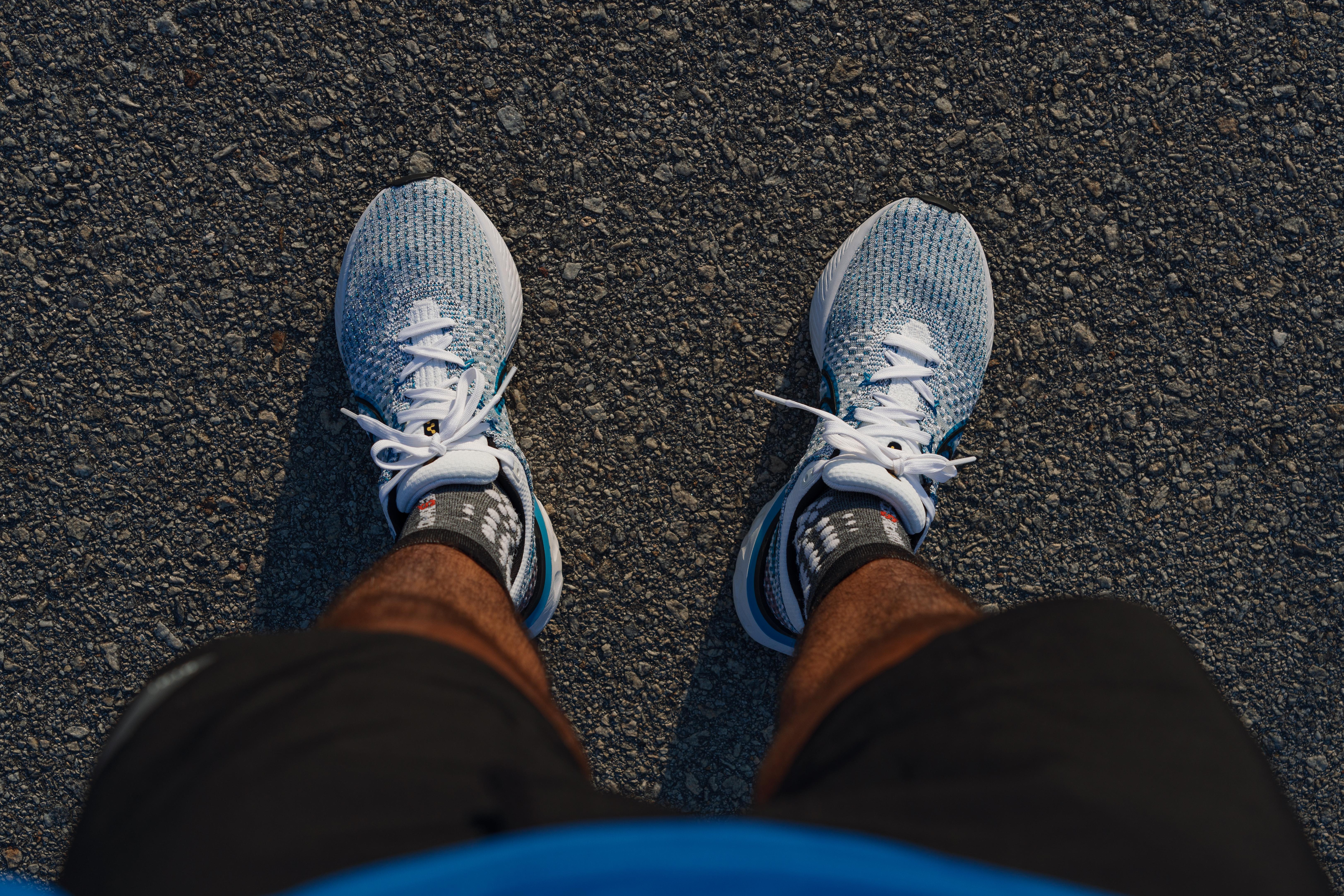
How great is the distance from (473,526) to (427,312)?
0.57 m

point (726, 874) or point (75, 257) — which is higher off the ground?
point (726, 874)

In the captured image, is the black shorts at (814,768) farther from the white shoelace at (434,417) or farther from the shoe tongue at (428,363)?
the shoe tongue at (428,363)

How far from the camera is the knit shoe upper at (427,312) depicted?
1705 mm

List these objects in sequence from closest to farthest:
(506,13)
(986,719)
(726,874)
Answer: (726,874), (986,719), (506,13)

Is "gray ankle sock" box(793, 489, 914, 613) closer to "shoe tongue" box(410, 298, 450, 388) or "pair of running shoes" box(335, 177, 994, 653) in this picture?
"pair of running shoes" box(335, 177, 994, 653)

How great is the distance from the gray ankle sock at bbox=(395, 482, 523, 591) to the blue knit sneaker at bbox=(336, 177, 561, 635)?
0.09m

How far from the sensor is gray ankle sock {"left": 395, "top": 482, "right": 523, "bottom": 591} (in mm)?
1451

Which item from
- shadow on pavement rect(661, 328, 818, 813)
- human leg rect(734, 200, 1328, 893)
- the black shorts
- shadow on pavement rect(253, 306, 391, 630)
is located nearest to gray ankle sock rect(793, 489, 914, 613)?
human leg rect(734, 200, 1328, 893)

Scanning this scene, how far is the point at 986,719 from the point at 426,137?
5.50 feet

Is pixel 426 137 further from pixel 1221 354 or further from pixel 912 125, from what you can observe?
pixel 1221 354

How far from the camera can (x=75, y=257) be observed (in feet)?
5.77

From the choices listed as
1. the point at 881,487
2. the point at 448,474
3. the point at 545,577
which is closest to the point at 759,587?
the point at 881,487

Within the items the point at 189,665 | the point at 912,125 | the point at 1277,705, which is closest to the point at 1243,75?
the point at 912,125

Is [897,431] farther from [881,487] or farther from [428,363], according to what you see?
[428,363]
